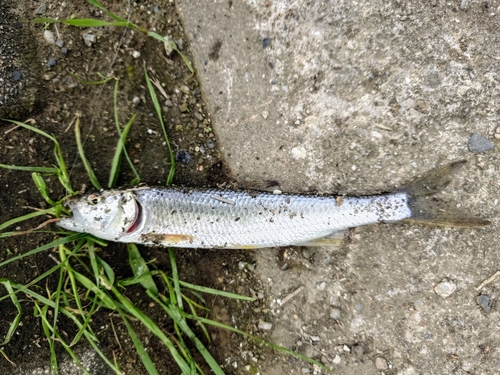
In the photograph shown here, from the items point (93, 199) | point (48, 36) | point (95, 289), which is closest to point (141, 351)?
point (95, 289)

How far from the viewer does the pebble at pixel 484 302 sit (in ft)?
8.04

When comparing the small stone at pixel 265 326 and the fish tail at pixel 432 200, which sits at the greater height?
the fish tail at pixel 432 200

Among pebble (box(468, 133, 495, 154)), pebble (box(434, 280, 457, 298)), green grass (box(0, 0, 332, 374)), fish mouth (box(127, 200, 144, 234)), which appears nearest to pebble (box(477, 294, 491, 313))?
pebble (box(434, 280, 457, 298))

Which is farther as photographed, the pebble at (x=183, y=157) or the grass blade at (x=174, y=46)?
the pebble at (x=183, y=157)

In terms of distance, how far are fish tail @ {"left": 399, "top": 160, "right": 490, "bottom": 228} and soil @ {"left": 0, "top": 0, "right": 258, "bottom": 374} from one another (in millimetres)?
1399

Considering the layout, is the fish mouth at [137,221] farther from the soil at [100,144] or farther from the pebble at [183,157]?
the pebble at [183,157]

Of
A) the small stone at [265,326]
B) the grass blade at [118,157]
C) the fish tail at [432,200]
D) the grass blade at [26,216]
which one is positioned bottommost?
the small stone at [265,326]

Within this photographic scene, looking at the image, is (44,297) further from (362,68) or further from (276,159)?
(362,68)

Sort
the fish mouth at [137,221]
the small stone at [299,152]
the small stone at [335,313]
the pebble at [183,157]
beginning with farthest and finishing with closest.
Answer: the pebble at [183,157] < the small stone at [299,152] < the small stone at [335,313] < the fish mouth at [137,221]

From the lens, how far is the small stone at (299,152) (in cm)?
277

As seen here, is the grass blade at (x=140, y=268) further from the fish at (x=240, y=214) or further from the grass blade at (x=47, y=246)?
the grass blade at (x=47, y=246)

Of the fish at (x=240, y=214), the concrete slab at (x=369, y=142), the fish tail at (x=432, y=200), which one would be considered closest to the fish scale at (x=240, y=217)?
the fish at (x=240, y=214)

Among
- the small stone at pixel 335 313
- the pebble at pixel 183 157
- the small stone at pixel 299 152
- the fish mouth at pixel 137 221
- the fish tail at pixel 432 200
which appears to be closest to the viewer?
the fish tail at pixel 432 200

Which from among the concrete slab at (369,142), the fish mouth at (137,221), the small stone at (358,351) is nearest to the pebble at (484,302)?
the concrete slab at (369,142)
